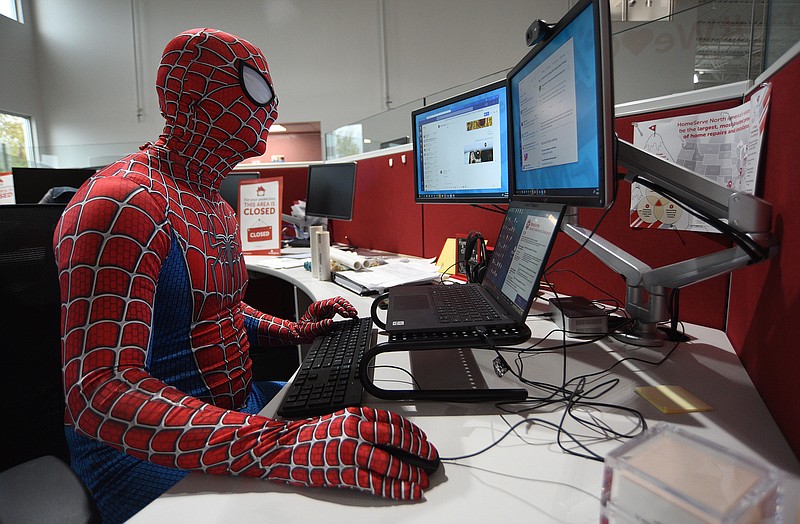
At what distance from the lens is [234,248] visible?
0.94 meters

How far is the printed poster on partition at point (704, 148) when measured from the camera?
761 millimetres

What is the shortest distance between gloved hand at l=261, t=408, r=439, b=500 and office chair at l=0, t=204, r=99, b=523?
586 millimetres

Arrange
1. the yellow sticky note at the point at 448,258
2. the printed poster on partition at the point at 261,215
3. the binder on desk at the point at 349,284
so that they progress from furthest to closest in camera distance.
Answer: the printed poster on partition at the point at 261,215, the yellow sticky note at the point at 448,258, the binder on desk at the point at 349,284

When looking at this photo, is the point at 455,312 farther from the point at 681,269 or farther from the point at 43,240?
the point at 43,240

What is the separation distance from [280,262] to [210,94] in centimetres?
124

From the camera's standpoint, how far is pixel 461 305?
0.87 metres

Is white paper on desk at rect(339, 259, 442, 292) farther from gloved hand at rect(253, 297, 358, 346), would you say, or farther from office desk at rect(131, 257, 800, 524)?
office desk at rect(131, 257, 800, 524)

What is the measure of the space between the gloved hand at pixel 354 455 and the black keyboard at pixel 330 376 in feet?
0.38

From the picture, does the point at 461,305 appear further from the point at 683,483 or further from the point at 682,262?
the point at 683,483

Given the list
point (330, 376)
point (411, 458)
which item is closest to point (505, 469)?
point (411, 458)

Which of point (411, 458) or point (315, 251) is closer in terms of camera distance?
point (411, 458)

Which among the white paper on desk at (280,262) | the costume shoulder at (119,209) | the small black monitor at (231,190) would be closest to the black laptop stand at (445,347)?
the costume shoulder at (119,209)

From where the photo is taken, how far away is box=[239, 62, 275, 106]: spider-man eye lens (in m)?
0.83

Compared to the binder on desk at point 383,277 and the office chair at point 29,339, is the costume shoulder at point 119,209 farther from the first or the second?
the binder on desk at point 383,277
